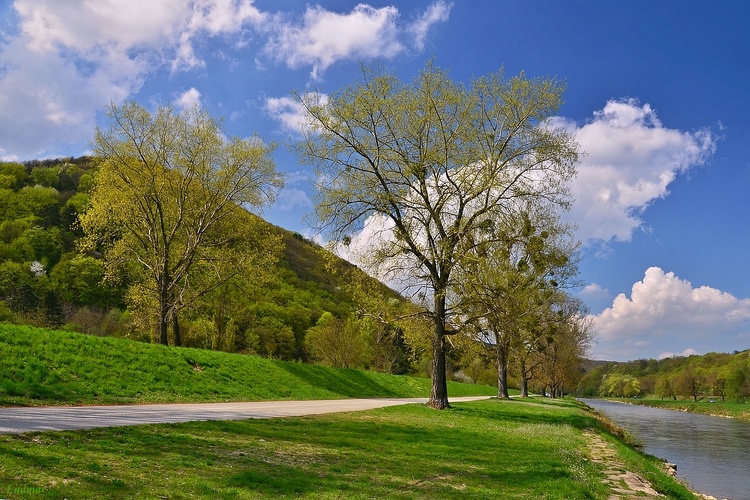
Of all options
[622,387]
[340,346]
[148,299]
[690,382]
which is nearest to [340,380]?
[148,299]

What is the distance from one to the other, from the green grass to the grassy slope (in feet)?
19.4

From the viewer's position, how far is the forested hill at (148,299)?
25.6m

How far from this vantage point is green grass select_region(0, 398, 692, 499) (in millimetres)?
6254

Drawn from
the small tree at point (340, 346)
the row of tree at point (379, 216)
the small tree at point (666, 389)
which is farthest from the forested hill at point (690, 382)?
the row of tree at point (379, 216)

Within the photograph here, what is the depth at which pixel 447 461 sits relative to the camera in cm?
1032

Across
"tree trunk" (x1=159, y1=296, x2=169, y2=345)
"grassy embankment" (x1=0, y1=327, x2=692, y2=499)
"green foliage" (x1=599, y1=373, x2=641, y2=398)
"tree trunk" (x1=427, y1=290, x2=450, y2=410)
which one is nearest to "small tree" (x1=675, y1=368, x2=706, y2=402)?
"green foliage" (x1=599, y1=373, x2=641, y2=398)

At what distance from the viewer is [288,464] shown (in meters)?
8.44

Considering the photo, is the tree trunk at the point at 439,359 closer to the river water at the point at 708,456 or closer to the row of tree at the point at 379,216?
the row of tree at the point at 379,216

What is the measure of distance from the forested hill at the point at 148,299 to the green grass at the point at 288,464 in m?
10.0

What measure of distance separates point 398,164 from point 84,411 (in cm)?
1452

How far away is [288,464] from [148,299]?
24.4m

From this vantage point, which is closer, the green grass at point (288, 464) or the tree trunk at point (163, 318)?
the green grass at point (288, 464)

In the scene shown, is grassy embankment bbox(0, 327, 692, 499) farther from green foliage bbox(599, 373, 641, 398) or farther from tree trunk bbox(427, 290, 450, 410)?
green foliage bbox(599, 373, 641, 398)

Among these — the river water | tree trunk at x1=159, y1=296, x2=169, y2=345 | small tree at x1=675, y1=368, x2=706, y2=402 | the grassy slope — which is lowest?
small tree at x1=675, y1=368, x2=706, y2=402
